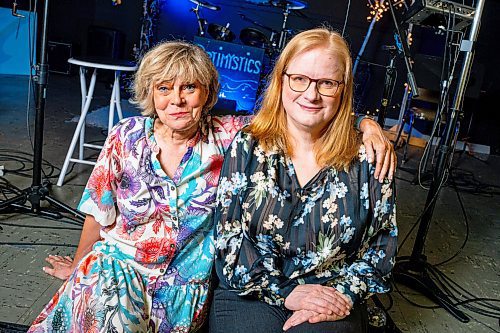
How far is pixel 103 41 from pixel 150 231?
6334 millimetres

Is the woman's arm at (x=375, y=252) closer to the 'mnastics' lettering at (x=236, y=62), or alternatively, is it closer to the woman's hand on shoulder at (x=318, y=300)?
the woman's hand on shoulder at (x=318, y=300)

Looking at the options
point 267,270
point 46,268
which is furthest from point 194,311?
point 46,268

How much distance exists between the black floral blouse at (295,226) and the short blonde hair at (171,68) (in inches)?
9.3

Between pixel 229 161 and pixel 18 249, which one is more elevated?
pixel 229 161

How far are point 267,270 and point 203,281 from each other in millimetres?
228

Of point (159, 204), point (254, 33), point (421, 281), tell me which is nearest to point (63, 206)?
point (159, 204)

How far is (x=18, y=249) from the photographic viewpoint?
2260mm

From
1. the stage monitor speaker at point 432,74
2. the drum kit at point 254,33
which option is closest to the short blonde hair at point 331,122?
the stage monitor speaker at point 432,74

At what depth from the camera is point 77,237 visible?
8.10ft

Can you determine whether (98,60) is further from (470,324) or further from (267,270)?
(470,324)

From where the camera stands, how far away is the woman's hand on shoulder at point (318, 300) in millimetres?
1380

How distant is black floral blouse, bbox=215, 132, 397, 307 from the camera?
1.46 meters

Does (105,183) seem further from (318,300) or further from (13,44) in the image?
(13,44)

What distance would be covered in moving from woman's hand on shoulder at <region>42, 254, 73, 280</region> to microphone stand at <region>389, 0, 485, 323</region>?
5.11 feet
